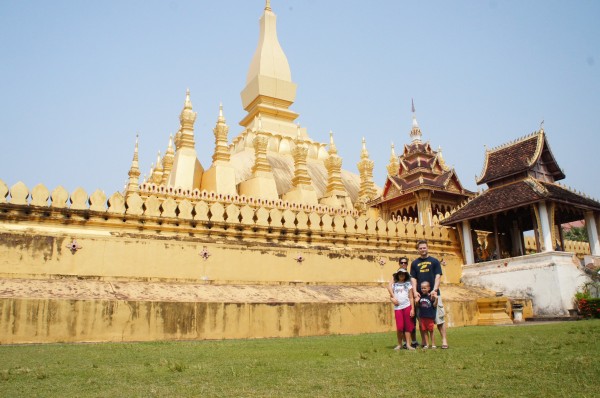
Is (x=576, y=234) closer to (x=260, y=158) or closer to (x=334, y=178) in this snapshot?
(x=334, y=178)

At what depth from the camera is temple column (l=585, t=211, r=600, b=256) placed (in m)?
15.8

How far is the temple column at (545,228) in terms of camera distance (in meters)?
14.2

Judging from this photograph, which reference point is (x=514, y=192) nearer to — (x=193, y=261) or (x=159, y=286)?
(x=193, y=261)

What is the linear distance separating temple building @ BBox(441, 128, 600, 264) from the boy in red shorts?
28.9 ft

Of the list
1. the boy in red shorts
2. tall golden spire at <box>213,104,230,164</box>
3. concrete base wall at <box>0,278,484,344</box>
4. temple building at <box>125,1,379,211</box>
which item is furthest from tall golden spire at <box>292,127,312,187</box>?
→ the boy in red shorts

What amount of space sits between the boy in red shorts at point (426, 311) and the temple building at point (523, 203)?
882cm

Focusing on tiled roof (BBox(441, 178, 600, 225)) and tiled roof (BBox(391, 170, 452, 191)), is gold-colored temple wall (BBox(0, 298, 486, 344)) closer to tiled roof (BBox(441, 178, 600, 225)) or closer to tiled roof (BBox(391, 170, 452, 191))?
tiled roof (BBox(441, 178, 600, 225))

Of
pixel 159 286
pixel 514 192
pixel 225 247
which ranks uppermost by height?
pixel 514 192

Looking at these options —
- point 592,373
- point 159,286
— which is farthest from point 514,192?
point 592,373

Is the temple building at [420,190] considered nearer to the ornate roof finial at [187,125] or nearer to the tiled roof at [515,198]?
the tiled roof at [515,198]

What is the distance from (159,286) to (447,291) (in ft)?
26.9

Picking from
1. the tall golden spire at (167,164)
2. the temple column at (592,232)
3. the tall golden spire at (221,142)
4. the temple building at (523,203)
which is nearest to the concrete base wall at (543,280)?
the temple building at (523,203)

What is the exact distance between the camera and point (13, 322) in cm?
752

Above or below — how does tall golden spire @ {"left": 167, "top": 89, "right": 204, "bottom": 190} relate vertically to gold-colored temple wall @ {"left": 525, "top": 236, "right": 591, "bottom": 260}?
above
